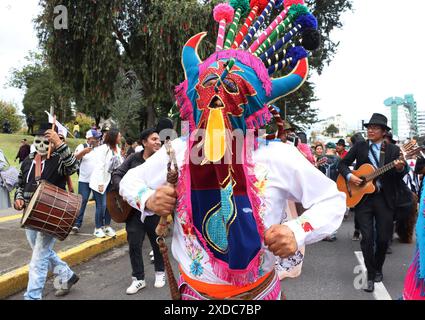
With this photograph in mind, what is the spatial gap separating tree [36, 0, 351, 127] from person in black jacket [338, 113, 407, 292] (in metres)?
9.70

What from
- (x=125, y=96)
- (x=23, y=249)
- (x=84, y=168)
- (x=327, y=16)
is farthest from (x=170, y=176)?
(x=327, y=16)

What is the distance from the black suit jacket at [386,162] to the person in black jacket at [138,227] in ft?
8.18

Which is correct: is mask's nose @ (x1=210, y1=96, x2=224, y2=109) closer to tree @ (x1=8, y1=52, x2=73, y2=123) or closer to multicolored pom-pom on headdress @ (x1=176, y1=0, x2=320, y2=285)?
multicolored pom-pom on headdress @ (x1=176, y1=0, x2=320, y2=285)

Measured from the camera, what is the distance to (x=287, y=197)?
76.2 inches

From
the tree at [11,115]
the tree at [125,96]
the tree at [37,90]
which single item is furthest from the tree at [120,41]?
the tree at [11,115]

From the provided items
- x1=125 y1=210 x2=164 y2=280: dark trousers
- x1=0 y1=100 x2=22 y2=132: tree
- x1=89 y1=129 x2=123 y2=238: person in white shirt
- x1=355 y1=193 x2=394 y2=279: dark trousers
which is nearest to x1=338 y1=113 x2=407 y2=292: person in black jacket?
x1=355 y1=193 x2=394 y2=279: dark trousers

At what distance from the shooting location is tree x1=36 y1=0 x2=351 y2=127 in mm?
15023

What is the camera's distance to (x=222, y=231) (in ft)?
5.69

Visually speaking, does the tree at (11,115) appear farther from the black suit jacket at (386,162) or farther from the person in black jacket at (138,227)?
the black suit jacket at (386,162)

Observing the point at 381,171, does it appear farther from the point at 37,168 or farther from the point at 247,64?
the point at 37,168

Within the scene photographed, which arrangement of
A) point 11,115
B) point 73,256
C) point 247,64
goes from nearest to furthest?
1. point 247,64
2. point 73,256
3. point 11,115

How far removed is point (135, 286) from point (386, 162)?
11.2 ft

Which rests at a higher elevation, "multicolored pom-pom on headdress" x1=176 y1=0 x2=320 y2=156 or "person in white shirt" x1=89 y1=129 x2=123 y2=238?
"multicolored pom-pom on headdress" x1=176 y1=0 x2=320 y2=156
